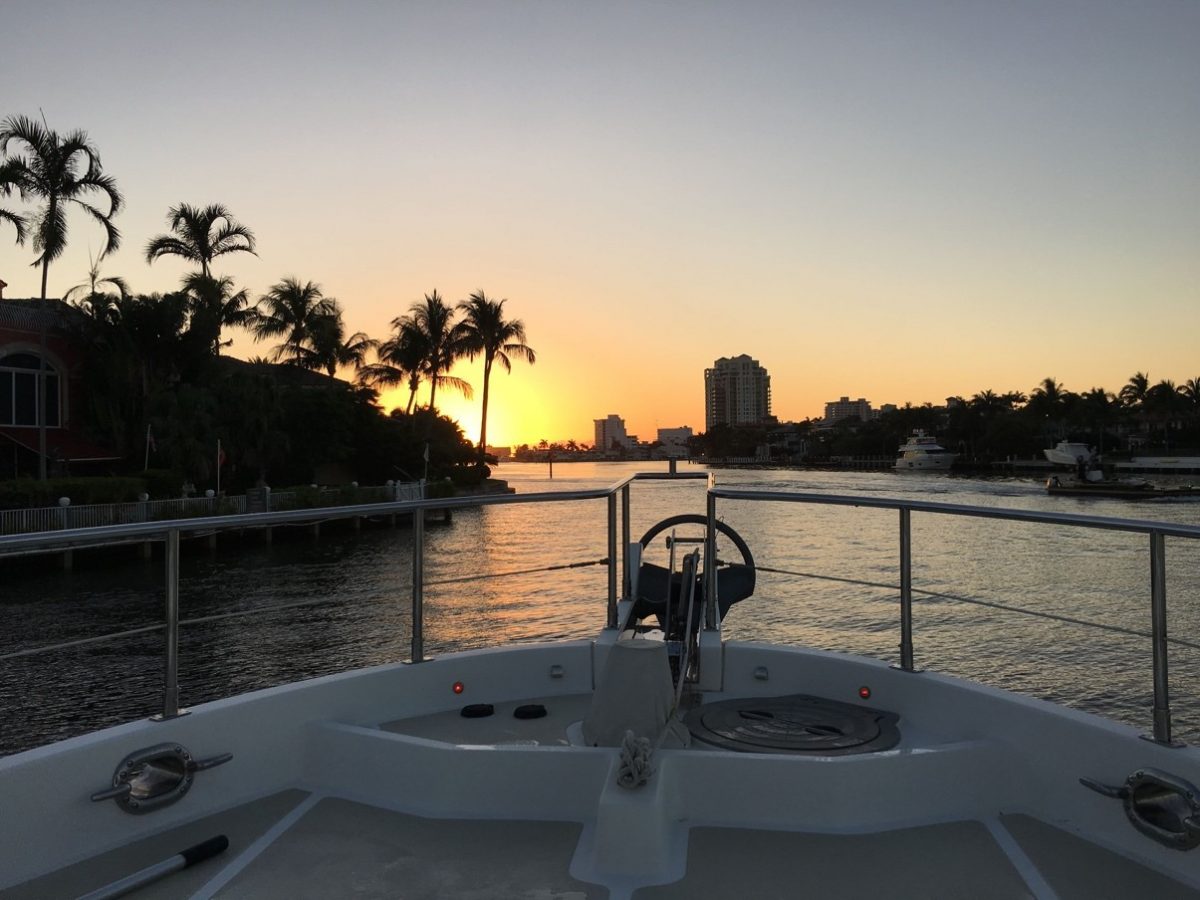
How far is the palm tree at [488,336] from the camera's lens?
57.0 metres

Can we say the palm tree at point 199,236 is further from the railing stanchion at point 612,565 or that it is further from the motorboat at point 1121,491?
the motorboat at point 1121,491

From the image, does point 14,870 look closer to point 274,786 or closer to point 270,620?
point 274,786

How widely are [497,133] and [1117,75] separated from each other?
35.0 feet

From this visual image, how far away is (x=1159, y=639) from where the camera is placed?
7.29 feet

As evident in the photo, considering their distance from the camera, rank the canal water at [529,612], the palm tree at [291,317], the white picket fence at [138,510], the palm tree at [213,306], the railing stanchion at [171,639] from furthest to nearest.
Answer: the palm tree at [291,317] → the palm tree at [213,306] → the white picket fence at [138,510] → the canal water at [529,612] → the railing stanchion at [171,639]

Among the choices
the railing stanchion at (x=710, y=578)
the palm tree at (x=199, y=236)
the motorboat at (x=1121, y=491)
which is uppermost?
the palm tree at (x=199, y=236)

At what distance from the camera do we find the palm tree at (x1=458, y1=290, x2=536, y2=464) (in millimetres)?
57000

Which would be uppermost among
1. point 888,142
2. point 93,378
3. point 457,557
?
point 888,142

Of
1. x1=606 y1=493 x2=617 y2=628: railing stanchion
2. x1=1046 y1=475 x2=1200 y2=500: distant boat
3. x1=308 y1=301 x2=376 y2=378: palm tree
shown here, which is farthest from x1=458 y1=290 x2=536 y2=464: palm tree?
x1=606 y1=493 x2=617 y2=628: railing stanchion

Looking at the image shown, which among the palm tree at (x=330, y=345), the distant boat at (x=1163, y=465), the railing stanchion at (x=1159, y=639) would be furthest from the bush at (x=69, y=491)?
the distant boat at (x=1163, y=465)

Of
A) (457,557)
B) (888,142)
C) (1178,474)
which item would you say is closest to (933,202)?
(888,142)

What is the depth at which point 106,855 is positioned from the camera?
2180 millimetres

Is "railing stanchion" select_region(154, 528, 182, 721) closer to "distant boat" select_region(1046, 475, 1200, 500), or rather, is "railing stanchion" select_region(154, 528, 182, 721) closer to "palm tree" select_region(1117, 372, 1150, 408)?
"distant boat" select_region(1046, 475, 1200, 500)

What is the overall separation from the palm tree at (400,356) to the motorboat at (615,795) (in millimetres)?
52775
